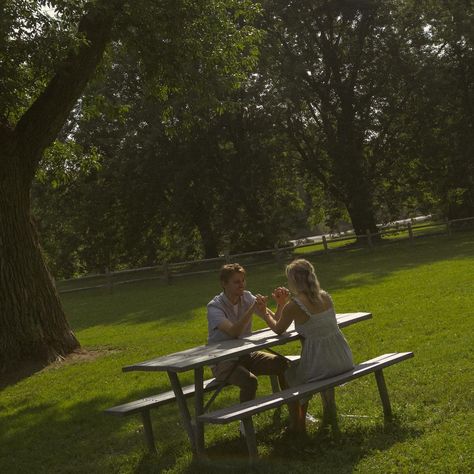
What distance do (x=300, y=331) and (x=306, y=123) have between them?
3475 cm

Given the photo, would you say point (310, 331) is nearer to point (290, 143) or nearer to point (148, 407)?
point (148, 407)

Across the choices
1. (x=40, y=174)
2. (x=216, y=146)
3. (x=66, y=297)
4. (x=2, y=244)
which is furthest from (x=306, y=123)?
(x=2, y=244)

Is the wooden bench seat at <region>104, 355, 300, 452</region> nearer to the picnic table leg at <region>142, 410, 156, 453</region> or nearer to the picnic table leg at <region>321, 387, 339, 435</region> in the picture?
the picnic table leg at <region>142, 410, 156, 453</region>

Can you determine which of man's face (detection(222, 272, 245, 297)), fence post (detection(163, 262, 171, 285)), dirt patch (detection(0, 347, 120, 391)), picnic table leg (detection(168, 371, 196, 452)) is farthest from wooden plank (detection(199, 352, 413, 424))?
fence post (detection(163, 262, 171, 285))

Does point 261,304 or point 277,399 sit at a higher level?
point 261,304

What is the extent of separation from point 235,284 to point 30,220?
686 cm

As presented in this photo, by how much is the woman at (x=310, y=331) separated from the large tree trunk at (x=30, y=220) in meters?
6.79

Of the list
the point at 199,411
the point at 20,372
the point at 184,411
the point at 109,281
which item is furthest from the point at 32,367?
the point at 109,281

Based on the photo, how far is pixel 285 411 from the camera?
7.32m

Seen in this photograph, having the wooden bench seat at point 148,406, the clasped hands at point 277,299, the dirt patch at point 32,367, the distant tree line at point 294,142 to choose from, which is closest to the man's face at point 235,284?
the clasped hands at point 277,299

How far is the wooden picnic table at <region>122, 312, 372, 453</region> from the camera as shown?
19.3ft

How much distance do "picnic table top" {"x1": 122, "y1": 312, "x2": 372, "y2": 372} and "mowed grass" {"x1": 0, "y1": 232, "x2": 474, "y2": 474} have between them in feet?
2.64

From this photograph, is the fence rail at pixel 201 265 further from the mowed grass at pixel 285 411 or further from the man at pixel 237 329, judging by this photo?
the man at pixel 237 329

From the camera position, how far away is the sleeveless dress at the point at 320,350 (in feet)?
20.8
